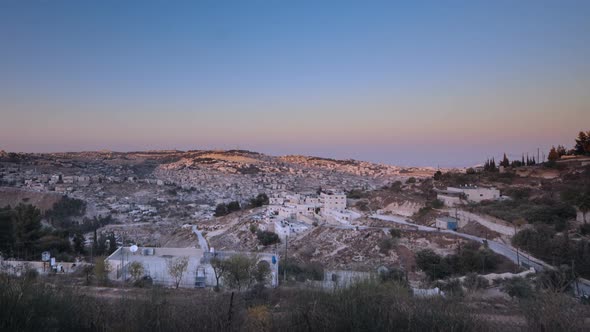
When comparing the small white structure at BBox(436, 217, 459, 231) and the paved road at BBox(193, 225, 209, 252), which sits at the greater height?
the small white structure at BBox(436, 217, 459, 231)

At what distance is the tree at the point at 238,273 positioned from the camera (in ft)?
43.0

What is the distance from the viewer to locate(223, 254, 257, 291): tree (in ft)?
43.0

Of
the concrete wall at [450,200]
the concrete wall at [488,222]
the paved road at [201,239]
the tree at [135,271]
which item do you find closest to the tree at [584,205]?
the concrete wall at [488,222]

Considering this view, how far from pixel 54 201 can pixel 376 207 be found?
4175 centimetres

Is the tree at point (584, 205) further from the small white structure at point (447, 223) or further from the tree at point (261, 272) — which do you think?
the tree at point (261, 272)

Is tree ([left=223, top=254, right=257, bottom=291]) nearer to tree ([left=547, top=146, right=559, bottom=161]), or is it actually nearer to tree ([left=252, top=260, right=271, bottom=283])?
tree ([left=252, top=260, right=271, bottom=283])

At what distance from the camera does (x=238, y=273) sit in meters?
13.3

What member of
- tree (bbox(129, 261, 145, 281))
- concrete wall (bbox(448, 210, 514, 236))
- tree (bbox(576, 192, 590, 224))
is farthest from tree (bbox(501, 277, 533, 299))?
tree (bbox(129, 261, 145, 281))

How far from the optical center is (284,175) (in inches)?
3676

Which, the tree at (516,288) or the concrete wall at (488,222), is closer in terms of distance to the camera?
the tree at (516,288)

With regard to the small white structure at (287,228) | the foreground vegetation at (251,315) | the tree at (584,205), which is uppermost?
the foreground vegetation at (251,315)

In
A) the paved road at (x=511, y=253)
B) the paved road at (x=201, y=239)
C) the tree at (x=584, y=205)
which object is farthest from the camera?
the paved road at (x=201, y=239)

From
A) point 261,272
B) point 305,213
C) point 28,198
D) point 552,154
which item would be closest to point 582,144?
point 552,154

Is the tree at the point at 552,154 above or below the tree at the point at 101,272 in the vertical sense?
above
